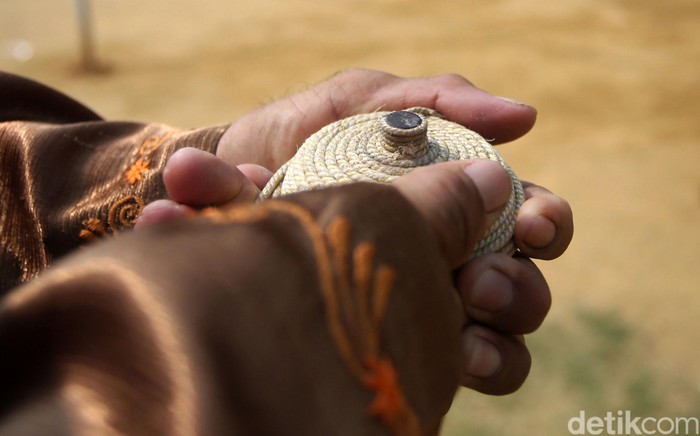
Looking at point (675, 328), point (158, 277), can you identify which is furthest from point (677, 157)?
point (158, 277)

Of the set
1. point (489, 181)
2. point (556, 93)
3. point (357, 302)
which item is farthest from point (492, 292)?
point (556, 93)

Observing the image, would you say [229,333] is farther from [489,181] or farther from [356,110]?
[356,110]

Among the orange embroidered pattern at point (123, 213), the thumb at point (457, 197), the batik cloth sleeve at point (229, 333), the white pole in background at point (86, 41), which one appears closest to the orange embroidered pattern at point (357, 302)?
the batik cloth sleeve at point (229, 333)

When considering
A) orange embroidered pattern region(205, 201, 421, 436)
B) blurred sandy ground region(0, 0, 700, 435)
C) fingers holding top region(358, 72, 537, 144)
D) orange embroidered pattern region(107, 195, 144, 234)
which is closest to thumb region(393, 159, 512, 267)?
orange embroidered pattern region(205, 201, 421, 436)

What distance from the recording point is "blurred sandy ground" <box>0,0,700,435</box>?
5.74 ft

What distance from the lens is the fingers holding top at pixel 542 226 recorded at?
83cm

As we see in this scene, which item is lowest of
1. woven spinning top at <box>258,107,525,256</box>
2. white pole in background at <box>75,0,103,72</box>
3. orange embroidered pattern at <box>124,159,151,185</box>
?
orange embroidered pattern at <box>124,159,151,185</box>

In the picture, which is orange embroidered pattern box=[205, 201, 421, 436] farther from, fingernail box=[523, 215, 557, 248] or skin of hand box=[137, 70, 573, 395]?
fingernail box=[523, 215, 557, 248]

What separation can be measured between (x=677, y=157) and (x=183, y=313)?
2448mm

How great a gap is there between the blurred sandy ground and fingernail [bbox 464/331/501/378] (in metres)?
0.87

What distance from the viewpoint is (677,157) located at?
2514 mm

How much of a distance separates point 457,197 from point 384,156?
0.22 meters

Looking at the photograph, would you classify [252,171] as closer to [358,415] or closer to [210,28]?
[358,415]

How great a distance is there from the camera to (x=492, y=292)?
76cm
